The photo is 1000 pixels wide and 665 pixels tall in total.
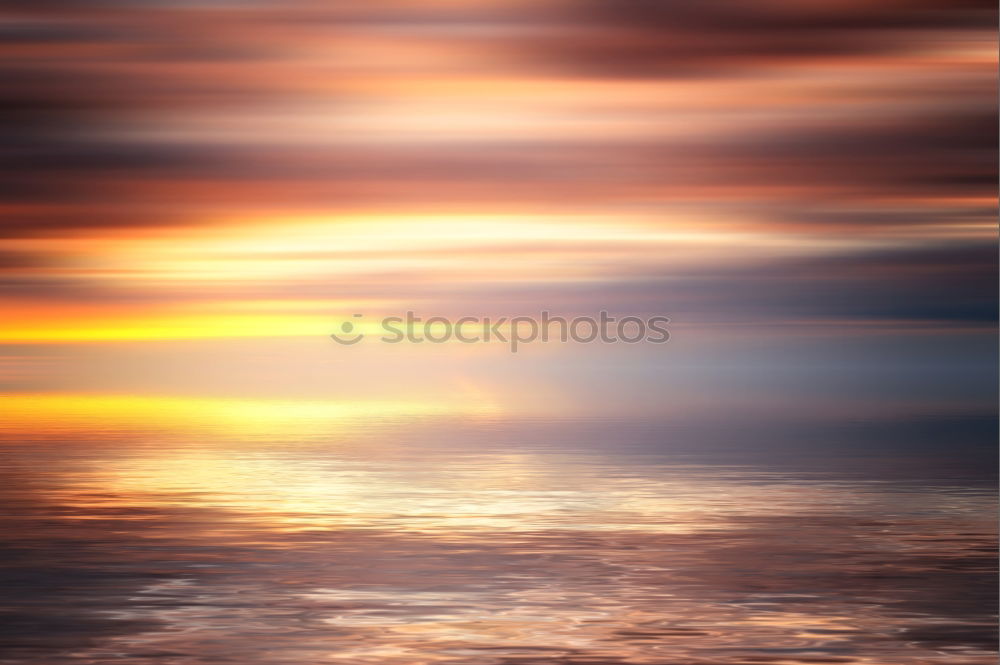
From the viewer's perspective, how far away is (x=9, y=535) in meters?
14.8

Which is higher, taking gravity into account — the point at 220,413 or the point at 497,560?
the point at 497,560

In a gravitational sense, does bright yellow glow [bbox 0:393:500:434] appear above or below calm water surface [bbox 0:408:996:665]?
below

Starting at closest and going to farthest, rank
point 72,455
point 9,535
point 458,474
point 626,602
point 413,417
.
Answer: point 626,602 → point 9,535 → point 458,474 → point 72,455 → point 413,417

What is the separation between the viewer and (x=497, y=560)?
13.0m

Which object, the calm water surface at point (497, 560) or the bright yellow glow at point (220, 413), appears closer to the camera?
the calm water surface at point (497, 560)

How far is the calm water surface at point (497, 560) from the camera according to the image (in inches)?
388

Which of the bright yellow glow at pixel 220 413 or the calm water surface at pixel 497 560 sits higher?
the calm water surface at pixel 497 560

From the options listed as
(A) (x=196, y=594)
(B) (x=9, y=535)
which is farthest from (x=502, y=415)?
(A) (x=196, y=594)

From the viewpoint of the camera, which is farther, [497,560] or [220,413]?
[220,413]

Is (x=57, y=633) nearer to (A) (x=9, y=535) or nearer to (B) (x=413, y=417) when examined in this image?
(A) (x=9, y=535)

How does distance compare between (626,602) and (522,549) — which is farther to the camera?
(522,549)

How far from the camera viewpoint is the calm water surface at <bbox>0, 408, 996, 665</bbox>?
9.84 metres

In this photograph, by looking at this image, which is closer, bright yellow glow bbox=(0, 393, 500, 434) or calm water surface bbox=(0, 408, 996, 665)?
calm water surface bbox=(0, 408, 996, 665)

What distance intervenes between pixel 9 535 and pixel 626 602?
6.67 meters
